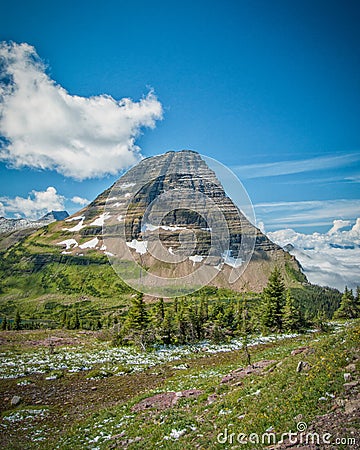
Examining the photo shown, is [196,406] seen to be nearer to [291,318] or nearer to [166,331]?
[166,331]

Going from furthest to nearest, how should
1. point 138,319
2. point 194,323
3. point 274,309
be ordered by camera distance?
point 274,309 → point 194,323 → point 138,319

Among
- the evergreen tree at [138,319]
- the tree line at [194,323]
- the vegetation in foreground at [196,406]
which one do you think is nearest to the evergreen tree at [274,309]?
the tree line at [194,323]

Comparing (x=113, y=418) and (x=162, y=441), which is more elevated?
(x=162, y=441)

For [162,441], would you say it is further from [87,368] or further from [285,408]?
[87,368]

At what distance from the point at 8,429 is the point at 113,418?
6.30 m

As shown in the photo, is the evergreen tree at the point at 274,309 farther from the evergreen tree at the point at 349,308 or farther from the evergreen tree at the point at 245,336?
the evergreen tree at the point at 349,308

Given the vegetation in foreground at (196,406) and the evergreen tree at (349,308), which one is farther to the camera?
the evergreen tree at (349,308)

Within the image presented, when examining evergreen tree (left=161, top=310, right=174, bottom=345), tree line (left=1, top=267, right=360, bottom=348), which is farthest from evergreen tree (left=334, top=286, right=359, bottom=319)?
evergreen tree (left=161, top=310, right=174, bottom=345)

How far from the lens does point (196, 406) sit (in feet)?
53.7

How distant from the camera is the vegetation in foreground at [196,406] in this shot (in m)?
10.9

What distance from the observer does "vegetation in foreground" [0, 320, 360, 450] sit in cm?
1085

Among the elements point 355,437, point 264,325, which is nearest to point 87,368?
point 355,437

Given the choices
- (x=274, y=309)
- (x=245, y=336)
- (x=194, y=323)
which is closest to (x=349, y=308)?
(x=274, y=309)

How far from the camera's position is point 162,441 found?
1262 centimetres
